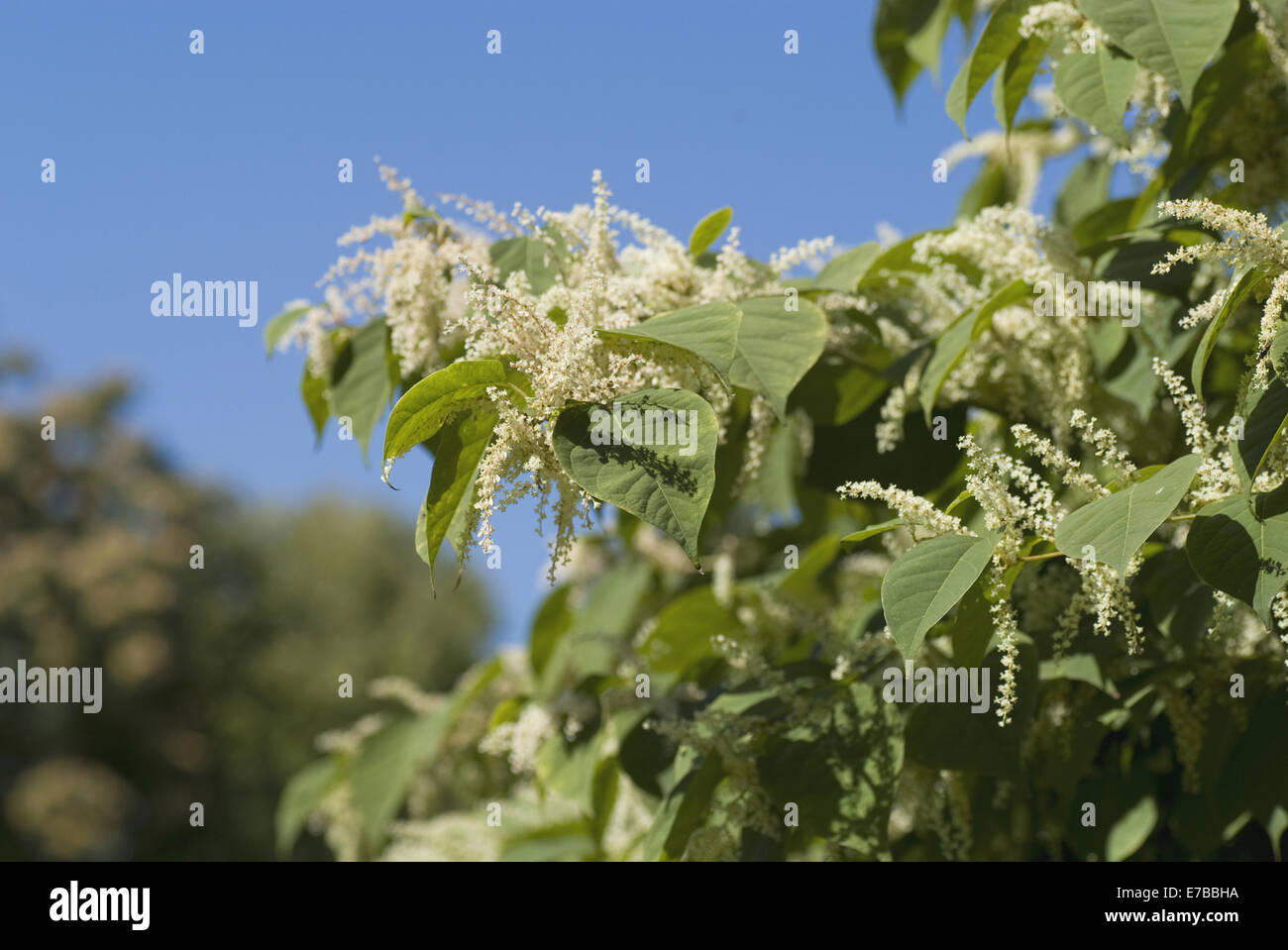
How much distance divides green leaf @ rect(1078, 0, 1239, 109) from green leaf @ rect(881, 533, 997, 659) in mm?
855

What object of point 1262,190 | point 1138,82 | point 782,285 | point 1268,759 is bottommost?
point 1268,759

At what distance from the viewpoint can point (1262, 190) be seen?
239cm

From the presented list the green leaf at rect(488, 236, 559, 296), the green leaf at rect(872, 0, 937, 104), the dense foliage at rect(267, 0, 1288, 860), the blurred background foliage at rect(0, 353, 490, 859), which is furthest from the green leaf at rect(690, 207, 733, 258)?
the blurred background foliage at rect(0, 353, 490, 859)

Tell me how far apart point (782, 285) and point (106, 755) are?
2536 centimetres

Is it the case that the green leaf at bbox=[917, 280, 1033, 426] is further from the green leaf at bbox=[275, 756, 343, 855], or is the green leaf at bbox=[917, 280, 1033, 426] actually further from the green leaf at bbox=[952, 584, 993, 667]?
the green leaf at bbox=[275, 756, 343, 855]

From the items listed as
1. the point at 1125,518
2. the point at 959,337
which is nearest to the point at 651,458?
the point at 1125,518

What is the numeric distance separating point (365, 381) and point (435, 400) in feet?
2.67

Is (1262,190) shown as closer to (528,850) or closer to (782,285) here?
(782,285)

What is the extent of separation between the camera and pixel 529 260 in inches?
82.4

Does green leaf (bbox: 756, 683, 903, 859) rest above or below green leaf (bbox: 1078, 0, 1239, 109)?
below

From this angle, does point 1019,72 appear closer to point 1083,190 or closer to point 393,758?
point 1083,190

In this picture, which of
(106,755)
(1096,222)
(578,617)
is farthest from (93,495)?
(1096,222)

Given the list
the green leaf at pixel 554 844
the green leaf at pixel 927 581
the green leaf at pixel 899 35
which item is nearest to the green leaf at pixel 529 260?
the green leaf at pixel 927 581

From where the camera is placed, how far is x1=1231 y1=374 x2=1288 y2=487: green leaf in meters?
1.47
